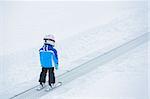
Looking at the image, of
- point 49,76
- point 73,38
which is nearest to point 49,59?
point 49,76

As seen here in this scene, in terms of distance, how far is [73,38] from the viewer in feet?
28.5

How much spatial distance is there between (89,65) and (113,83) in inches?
46.5

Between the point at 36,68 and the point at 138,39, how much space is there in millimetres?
3168

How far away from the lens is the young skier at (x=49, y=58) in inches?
223

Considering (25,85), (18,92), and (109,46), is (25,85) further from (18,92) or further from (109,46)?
(109,46)

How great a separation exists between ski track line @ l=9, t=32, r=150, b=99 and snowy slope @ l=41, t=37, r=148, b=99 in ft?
0.56

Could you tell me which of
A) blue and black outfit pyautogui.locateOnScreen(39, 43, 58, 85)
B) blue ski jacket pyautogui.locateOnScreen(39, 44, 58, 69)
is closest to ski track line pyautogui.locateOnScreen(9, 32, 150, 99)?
blue and black outfit pyautogui.locateOnScreen(39, 43, 58, 85)

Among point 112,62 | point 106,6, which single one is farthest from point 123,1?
point 112,62

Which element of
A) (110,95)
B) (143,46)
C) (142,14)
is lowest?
(110,95)

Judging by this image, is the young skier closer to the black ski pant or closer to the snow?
the black ski pant

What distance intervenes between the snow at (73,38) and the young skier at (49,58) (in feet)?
1.06

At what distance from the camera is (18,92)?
564 cm

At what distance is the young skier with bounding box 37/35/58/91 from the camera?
5.67 metres

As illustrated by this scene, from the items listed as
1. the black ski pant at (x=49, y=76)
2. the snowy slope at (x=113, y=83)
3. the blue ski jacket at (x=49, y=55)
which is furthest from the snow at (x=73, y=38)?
the blue ski jacket at (x=49, y=55)
